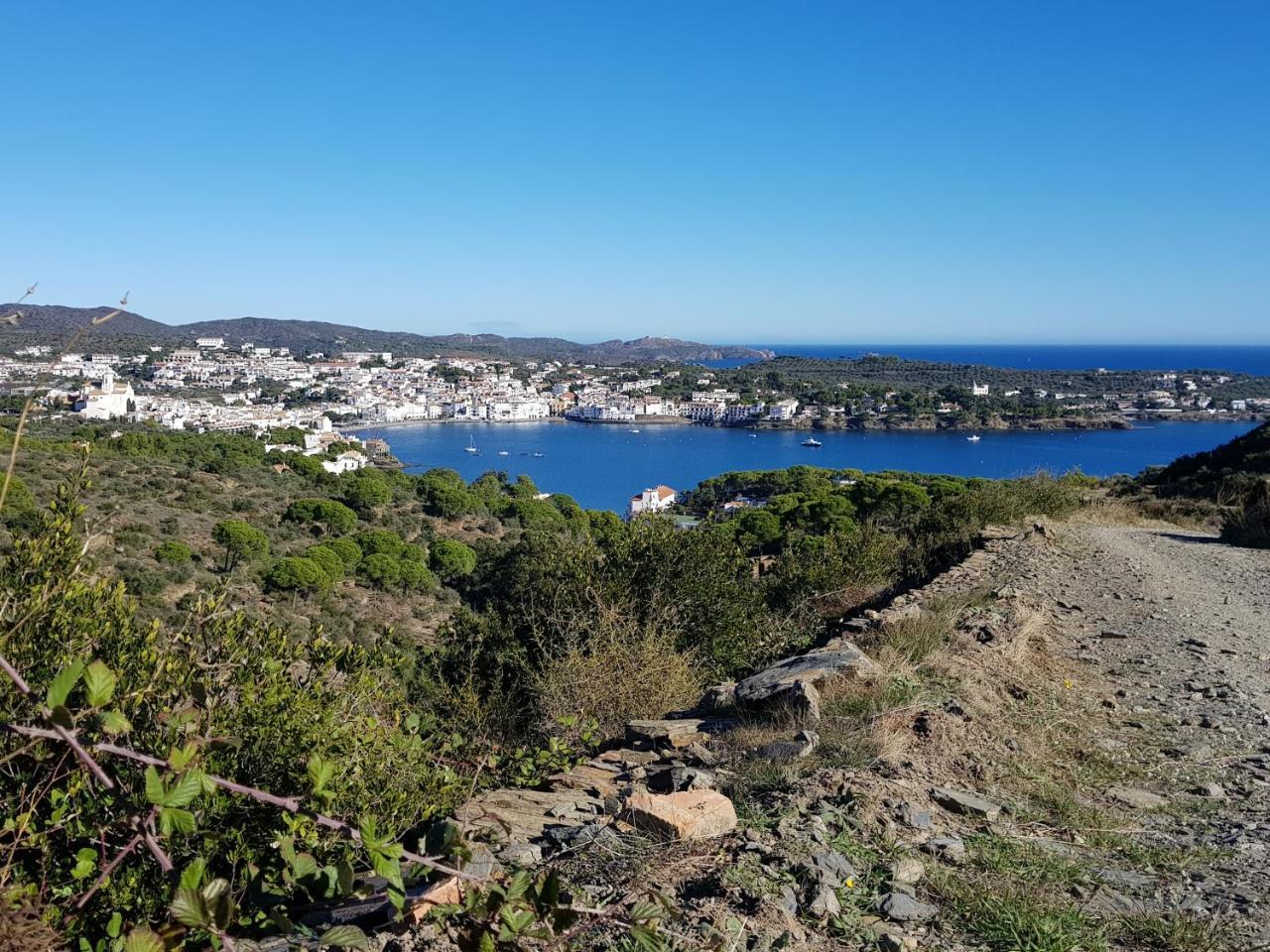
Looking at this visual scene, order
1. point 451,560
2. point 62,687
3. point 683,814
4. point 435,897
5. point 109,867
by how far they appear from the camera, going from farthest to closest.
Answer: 1. point 451,560
2. point 683,814
3. point 435,897
4. point 109,867
5. point 62,687

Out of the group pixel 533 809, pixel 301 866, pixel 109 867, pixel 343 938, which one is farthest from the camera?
pixel 533 809

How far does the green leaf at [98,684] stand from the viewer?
4.55 ft

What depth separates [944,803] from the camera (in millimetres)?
3482

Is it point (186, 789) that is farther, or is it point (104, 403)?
point (104, 403)

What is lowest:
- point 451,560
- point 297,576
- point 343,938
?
point 451,560

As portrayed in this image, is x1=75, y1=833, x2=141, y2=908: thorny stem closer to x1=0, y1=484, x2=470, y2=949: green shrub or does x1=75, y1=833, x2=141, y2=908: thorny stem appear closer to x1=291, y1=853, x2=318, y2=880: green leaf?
x1=0, y1=484, x2=470, y2=949: green shrub

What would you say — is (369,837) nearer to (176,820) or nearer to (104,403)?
(176,820)

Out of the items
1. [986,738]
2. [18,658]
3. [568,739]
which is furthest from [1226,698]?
[18,658]

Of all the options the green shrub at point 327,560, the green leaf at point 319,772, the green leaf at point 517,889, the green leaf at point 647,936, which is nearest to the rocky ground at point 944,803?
the green leaf at point 647,936

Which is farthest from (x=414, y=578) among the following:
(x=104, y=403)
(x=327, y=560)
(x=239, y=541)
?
(x=104, y=403)

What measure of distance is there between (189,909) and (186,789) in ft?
0.83

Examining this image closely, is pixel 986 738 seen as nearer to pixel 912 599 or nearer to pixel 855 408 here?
pixel 912 599

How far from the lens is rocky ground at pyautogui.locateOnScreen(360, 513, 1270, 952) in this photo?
260 centimetres

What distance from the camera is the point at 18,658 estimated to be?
2.66 m
